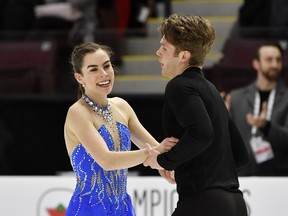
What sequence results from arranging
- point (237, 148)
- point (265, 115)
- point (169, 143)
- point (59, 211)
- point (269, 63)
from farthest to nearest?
1. point (269, 63)
2. point (265, 115)
3. point (59, 211)
4. point (237, 148)
5. point (169, 143)

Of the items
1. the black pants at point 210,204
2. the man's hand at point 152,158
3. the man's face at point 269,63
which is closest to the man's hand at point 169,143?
the man's hand at point 152,158

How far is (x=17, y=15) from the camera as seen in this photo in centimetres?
829

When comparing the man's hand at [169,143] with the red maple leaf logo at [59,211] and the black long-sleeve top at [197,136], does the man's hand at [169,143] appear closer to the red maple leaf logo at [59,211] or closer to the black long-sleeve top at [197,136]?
the black long-sleeve top at [197,136]

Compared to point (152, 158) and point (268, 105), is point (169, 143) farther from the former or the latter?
point (268, 105)

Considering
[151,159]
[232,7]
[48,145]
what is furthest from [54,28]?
[151,159]

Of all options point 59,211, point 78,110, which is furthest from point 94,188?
point 59,211

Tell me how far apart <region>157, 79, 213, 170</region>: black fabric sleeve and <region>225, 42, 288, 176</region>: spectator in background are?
3.20 metres

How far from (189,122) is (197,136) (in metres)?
0.07

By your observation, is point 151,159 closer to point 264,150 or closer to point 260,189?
point 260,189

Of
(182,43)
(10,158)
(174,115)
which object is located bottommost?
(10,158)

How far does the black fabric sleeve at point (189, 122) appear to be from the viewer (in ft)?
11.1

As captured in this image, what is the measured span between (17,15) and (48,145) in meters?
1.52

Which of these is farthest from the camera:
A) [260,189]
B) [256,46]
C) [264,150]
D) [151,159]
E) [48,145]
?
[48,145]

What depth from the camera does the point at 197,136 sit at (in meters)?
3.39
